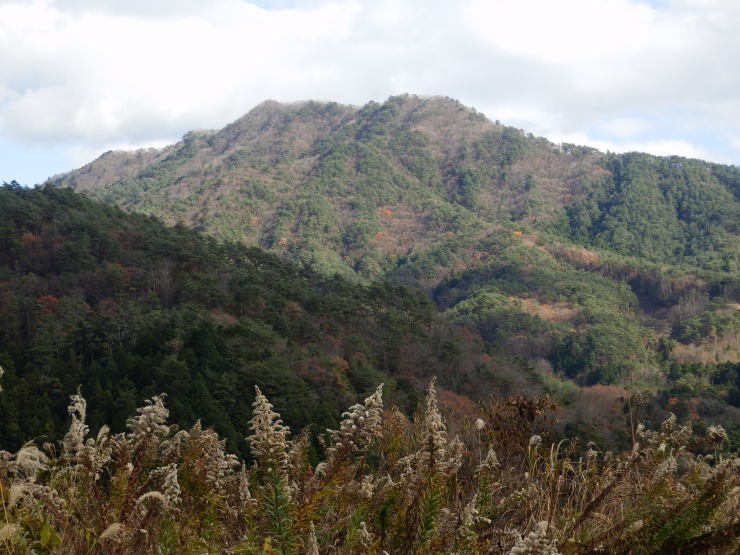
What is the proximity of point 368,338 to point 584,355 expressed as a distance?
4096cm

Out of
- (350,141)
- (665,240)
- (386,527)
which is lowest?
(386,527)

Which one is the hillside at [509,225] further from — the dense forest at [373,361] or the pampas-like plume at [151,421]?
the pampas-like plume at [151,421]

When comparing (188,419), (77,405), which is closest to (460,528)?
(77,405)

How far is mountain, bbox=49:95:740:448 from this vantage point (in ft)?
270

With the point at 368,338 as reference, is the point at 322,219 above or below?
above

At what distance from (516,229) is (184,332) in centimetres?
11089

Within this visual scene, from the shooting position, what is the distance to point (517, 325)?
8538 centimetres

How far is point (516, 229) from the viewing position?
137 metres

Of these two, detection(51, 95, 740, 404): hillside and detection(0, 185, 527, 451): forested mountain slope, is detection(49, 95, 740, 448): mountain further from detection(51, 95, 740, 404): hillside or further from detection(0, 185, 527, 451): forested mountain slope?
detection(0, 185, 527, 451): forested mountain slope

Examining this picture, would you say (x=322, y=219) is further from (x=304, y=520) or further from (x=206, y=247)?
(x=304, y=520)

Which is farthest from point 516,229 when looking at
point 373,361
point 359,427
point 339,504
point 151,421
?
point 151,421

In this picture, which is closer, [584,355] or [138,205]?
[584,355]

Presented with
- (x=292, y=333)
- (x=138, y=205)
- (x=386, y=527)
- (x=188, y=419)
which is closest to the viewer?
(x=386, y=527)

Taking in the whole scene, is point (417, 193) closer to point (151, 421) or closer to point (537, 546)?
point (151, 421)
